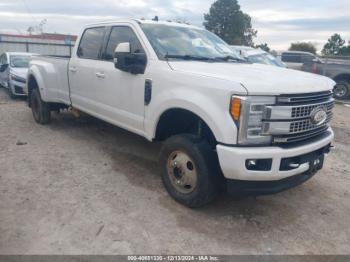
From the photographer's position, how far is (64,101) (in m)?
6.33

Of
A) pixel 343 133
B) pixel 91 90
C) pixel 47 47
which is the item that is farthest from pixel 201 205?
pixel 47 47

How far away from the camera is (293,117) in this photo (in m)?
3.28

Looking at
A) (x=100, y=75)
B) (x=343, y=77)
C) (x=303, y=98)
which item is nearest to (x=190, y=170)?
(x=303, y=98)

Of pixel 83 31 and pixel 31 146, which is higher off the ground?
pixel 83 31

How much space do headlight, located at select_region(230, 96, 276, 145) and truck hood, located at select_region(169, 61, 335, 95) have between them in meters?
0.07

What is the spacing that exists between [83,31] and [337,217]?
15.3 ft

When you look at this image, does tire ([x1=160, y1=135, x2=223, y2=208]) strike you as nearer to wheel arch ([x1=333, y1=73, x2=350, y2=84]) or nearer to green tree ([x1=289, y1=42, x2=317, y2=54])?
wheel arch ([x1=333, y1=73, x2=350, y2=84])

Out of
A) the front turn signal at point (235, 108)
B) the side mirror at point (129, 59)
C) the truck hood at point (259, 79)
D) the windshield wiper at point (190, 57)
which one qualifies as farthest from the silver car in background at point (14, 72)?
the front turn signal at point (235, 108)

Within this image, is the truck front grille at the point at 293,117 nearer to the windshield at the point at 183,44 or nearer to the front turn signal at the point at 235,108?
the front turn signal at the point at 235,108

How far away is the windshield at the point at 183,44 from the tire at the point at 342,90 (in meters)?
10.4

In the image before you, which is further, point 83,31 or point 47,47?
point 47,47

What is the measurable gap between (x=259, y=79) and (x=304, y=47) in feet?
134

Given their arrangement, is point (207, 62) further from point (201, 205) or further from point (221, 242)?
point (221, 242)

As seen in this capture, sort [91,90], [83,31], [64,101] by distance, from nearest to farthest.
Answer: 1. [91,90]
2. [83,31]
3. [64,101]
